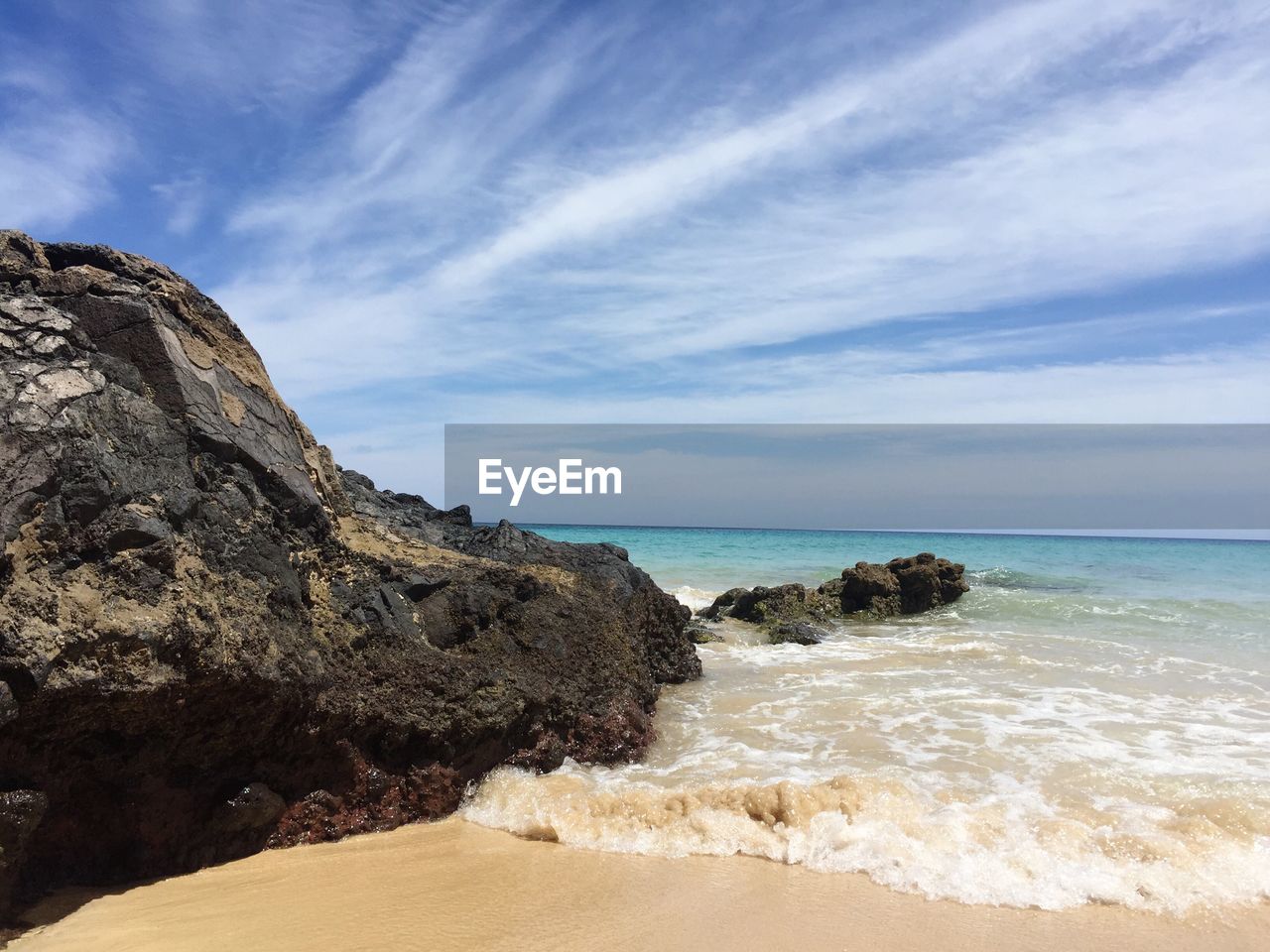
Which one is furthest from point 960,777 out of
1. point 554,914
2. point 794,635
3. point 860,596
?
point 860,596

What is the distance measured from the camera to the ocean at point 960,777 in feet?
14.2

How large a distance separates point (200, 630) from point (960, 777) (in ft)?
17.0

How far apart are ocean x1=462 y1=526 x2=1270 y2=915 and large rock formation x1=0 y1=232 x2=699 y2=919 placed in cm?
66

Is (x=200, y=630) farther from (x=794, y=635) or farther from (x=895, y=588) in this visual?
(x=895, y=588)

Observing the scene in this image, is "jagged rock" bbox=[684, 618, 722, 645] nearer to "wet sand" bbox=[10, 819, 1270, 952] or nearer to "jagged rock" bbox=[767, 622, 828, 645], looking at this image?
"jagged rock" bbox=[767, 622, 828, 645]

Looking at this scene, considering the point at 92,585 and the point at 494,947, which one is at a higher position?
the point at 92,585

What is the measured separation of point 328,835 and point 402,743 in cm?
64

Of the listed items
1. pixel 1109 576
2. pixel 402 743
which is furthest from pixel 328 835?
pixel 1109 576

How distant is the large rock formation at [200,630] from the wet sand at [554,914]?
35 cm

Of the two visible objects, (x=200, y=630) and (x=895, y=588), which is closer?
(x=200, y=630)

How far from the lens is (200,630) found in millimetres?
3711

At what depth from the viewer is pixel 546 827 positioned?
15.5ft

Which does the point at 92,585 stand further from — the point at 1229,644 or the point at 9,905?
the point at 1229,644

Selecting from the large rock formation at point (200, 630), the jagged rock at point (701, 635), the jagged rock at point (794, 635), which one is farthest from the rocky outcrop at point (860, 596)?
the large rock formation at point (200, 630)
